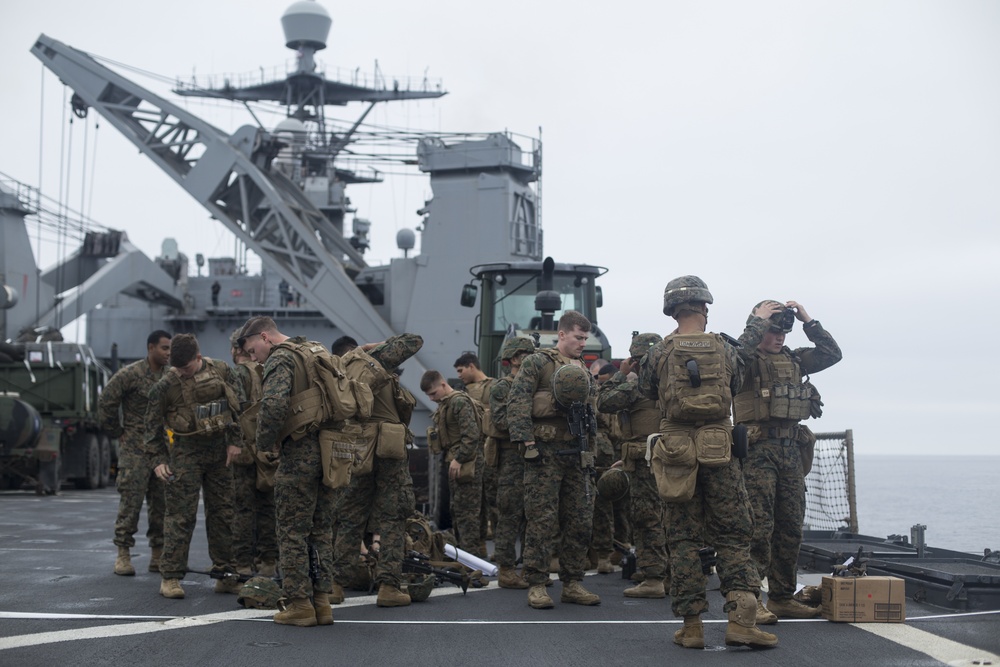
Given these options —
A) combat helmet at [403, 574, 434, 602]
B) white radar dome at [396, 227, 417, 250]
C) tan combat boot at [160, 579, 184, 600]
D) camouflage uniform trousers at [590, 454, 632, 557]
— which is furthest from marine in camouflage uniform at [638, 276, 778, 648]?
white radar dome at [396, 227, 417, 250]

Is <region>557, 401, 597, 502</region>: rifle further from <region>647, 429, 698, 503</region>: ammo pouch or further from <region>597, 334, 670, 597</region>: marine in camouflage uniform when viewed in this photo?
<region>647, 429, 698, 503</region>: ammo pouch

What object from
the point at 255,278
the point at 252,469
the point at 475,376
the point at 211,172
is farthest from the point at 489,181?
the point at 252,469

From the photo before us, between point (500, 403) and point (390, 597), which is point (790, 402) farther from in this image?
point (390, 597)

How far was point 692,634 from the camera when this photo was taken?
6.17 meters

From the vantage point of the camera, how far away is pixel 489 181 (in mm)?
27266

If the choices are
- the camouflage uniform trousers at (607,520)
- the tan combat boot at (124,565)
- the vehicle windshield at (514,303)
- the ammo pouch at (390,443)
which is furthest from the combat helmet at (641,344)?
the vehicle windshield at (514,303)

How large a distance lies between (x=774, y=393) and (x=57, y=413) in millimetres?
17829

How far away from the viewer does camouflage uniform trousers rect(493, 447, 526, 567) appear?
8.61 m

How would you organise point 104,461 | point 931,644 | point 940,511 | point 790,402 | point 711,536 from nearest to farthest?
1. point 931,644
2. point 711,536
3. point 790,402
4. point 940,511
5. point 104,461

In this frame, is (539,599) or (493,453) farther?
(493,453)

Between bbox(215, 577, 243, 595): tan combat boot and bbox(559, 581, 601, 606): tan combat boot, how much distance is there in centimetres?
230

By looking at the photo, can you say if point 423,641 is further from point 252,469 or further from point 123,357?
point 123,357

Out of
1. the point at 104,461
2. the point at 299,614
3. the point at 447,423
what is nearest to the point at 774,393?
the point at 299,614

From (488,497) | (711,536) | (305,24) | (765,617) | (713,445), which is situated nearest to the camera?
(713,445)
